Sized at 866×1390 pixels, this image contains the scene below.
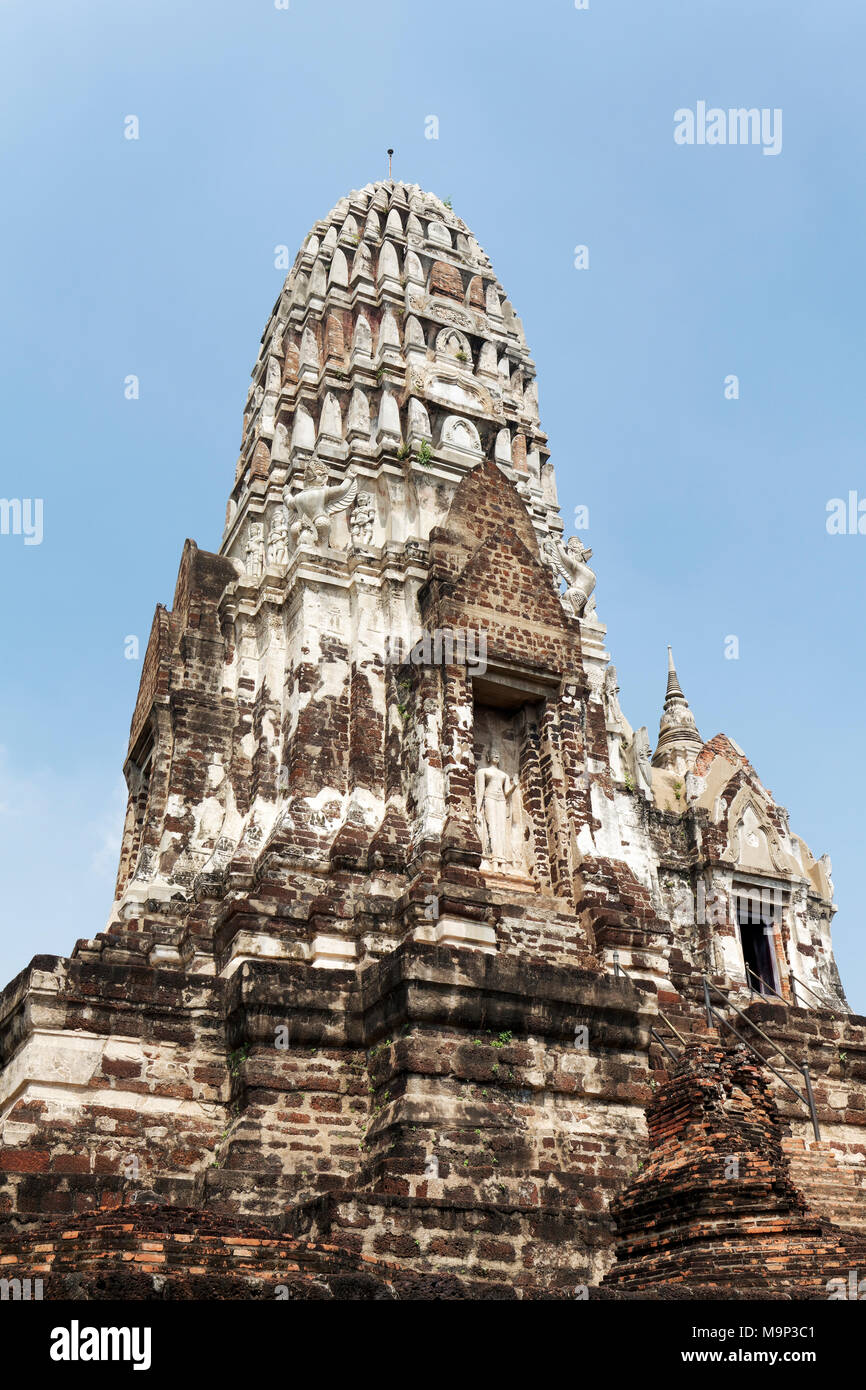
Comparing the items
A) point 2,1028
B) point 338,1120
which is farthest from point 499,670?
point 2,1028

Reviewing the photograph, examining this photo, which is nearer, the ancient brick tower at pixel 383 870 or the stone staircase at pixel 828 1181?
the ancient brick tower at pixel 383 870

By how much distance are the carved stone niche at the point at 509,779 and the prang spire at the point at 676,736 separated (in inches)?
607

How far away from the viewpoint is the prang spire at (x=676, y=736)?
32750 mm

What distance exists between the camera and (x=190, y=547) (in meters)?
19.1

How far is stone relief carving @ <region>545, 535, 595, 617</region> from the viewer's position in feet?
63.5

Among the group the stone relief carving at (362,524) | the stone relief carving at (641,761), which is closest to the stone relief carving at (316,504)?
the stone relief carving at (362,524)

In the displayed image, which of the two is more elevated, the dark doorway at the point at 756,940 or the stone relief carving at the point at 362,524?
the stone relief carving at the point at 362,524

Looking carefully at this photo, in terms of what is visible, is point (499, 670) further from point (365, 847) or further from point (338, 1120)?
point (338, 1120)

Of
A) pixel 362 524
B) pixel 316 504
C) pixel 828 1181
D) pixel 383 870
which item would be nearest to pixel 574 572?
pixel 362 524

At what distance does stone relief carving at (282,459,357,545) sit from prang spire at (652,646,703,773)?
16159 mm

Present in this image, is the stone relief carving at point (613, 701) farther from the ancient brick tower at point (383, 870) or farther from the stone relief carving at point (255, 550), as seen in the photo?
the stone relief carving at point (255, 550)

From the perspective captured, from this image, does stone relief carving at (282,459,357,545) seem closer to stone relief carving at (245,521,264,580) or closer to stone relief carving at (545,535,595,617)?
stone relief carving at (245,521,264,580)

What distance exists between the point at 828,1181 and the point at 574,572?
385 inches
